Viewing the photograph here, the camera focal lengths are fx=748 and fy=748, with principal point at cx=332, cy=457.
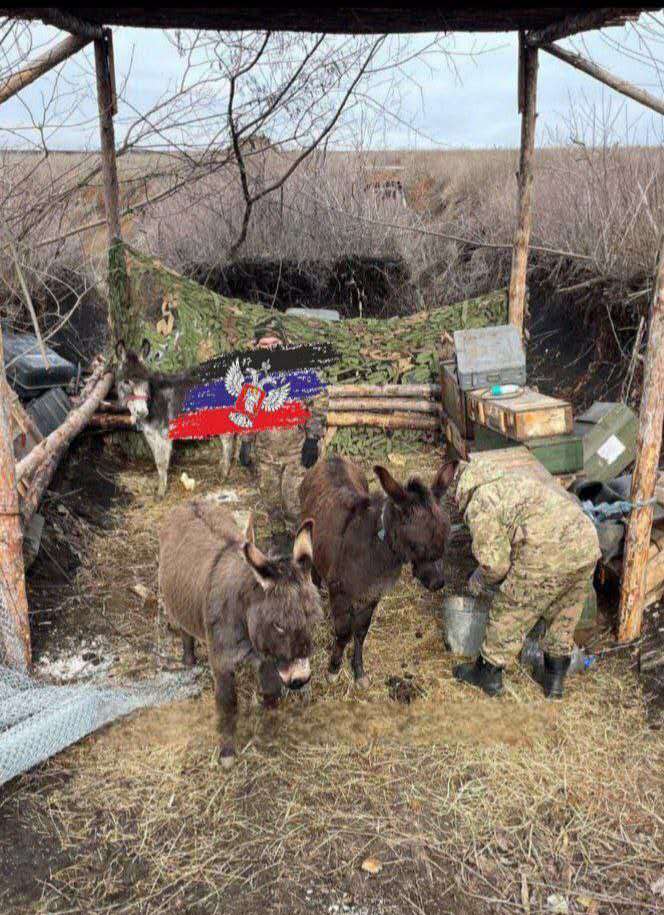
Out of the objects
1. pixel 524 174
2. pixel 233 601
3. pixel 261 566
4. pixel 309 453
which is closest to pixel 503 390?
pixel 309 453

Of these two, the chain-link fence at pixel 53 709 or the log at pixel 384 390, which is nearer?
the chain-link fence at pixel 53 709

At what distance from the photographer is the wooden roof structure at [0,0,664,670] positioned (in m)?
5.54

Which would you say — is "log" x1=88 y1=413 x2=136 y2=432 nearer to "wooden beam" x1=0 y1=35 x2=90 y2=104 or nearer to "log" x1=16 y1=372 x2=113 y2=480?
"log" x1=16 y1=372 x2=113 y2=480

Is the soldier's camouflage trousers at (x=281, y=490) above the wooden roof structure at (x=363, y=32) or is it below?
below

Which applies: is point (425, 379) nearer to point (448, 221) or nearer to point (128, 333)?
point (128, 333)

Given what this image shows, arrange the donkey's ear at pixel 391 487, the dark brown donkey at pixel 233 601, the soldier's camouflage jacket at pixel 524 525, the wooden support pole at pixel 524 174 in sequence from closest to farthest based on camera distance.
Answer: the dark brown donkey at pixel 233 601 → the donkey's ear at pixel 391 487 → the soldier's camouflage jacket at pixel 524 525 → the wooden support pole at pixel 524 174

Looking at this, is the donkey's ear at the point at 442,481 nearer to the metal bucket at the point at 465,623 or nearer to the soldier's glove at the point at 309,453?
the metal bucket at the point at 465,623

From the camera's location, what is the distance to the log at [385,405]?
10461 mm

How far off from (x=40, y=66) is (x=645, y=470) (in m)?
5.77

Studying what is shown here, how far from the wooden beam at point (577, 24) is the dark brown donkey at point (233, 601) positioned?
5.88 metres

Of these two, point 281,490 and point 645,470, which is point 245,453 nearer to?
point 281,490

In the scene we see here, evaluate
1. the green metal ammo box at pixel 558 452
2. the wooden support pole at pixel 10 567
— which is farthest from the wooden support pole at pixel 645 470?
the wooden support pole at pixel 10 567

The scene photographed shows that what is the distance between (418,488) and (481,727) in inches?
67.8

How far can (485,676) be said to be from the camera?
18.2 feet
